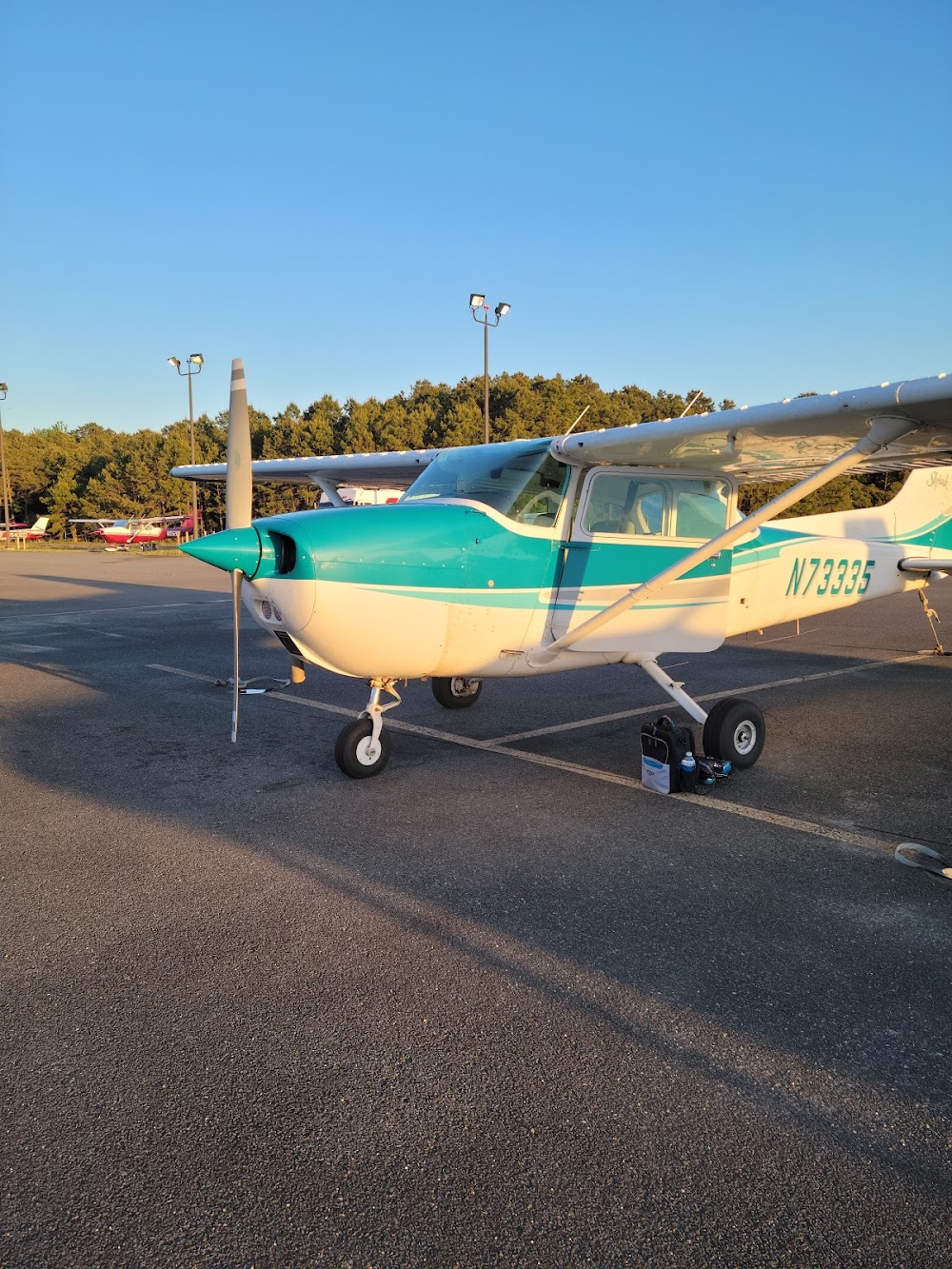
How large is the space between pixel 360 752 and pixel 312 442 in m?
48.5

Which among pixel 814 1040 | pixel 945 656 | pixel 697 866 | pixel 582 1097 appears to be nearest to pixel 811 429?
pixel 697 866

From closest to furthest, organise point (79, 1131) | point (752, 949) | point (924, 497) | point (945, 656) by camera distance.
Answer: point (79, 1131), point (752, 949), point (924, 497), point (945, 656)

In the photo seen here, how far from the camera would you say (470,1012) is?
2820mm

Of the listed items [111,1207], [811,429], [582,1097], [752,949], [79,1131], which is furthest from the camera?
[811,429]

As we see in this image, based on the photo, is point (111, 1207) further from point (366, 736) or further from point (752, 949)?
point (366, 736)

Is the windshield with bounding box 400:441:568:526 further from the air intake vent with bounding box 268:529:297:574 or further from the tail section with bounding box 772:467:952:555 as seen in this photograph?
the tail section with bounding box 772:467:952:555

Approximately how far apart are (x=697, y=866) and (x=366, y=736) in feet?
7.86

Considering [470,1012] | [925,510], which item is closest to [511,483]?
[470,1012]

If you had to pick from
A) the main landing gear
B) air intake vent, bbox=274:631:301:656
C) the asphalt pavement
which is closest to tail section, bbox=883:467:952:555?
the asphalt pavement

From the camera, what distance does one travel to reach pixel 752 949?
129 inches

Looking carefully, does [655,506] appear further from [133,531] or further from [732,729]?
[133,531]

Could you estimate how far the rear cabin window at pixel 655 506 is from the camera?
19.0 feet

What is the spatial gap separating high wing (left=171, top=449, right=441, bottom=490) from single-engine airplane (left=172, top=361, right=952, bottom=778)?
3.92ft

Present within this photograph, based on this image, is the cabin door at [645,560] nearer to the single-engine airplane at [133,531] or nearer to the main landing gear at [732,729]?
the main landing gear at [732,729]
